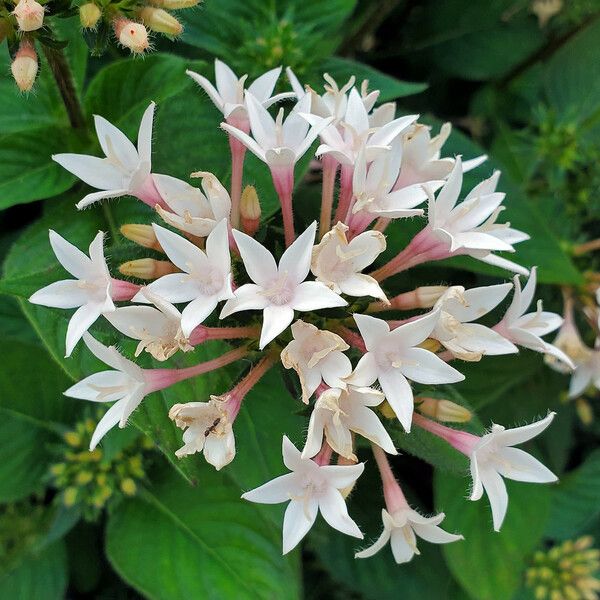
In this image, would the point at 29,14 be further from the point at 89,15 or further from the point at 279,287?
the point at 279,287

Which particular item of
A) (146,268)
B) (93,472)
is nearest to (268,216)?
(146,268)

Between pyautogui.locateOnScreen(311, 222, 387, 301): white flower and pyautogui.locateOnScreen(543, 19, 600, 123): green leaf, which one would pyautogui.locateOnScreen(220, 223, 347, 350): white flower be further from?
pyautogui.locateOnScreen(543, 19, 600, 123): green leaf

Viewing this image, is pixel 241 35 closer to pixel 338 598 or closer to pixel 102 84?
pixel 102 84

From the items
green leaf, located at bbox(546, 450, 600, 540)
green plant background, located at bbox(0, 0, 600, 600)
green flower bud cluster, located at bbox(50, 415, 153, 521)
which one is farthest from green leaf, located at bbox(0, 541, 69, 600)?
green leaf, located at bbox(546, 450, 600, 540)

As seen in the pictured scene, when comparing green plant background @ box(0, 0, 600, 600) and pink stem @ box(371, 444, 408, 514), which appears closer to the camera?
pink stem @ box(371, 444, 408, 514)

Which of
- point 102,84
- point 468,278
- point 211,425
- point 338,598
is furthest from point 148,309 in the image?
point 338,598

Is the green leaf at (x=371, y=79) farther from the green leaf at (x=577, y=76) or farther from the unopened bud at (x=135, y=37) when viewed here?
the green leaf at (x=577, y=76)
